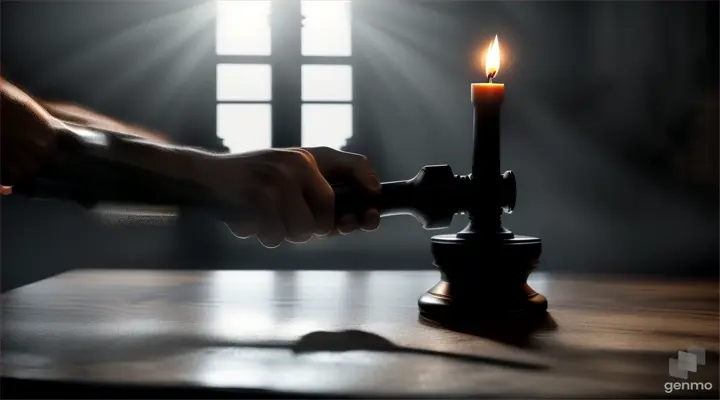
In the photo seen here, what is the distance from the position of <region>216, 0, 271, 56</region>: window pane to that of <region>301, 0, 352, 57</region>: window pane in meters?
0.18

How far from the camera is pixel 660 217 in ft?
10.3

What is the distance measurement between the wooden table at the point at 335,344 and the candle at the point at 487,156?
0.11 m

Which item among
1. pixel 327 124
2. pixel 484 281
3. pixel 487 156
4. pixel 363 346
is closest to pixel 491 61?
pixel 487 156

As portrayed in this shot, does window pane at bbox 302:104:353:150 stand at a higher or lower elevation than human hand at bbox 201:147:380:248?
higher

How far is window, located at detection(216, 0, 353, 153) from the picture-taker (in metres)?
3.07

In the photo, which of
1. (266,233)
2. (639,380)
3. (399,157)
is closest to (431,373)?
(639,380)

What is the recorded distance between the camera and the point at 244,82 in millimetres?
3115

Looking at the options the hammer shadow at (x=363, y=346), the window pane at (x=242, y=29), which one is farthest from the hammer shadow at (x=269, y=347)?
the window pane at (x=242, y=29)

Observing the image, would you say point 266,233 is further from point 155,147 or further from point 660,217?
point 660,217

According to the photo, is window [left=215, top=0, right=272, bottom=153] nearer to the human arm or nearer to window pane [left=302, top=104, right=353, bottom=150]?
window pane [left=302, top=104, right=353, bottom=150]

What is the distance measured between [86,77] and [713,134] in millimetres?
2853

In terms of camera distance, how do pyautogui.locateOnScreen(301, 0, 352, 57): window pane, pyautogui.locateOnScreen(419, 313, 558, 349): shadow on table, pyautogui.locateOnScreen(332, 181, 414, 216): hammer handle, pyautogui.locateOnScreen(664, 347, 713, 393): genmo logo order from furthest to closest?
pyautogui.locateOnScreen(301, 0, 352, 57): window pane < pyautogui.locateOnScreen(332, 181, 414, 216): hammer handle < pyautogui.locateOnScreen(419, 313, 558, 349): shadow on table < pyautogui.locateOnScreen(664, 347, 713, 393): genmo logo

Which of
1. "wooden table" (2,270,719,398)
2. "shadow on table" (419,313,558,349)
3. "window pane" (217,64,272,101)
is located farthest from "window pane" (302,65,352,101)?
"shadow on table" (419,313,558,349)

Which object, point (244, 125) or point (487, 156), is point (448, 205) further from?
point (244, 125)
